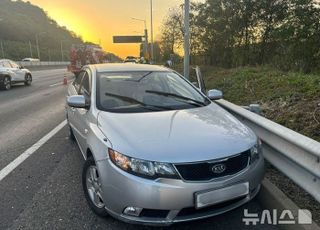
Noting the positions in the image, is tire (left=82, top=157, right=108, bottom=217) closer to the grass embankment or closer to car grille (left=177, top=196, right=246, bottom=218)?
car grille (left=177, top=196, right=246, bottom=218)

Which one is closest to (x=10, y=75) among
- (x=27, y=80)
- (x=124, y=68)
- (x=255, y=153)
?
(x=27, y=80)

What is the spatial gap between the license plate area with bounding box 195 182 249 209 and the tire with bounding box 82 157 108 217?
1057mm

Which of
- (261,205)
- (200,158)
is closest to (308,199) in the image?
(261,205)

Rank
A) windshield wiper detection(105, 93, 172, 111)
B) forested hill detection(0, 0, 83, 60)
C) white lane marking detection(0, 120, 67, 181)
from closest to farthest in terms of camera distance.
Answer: windshield wiper detection(105, 93, 172, 111) → white lane marking detection(0, 120, 67, 181) → forested hill detection(0, 0, 83, 60)

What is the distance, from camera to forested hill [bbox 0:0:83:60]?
105m

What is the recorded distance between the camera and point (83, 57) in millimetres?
30703

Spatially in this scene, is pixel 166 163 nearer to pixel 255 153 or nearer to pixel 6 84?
pixel 255 153

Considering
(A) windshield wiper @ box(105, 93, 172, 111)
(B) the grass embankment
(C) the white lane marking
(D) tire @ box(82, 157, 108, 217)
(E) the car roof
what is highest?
(E) the car roof

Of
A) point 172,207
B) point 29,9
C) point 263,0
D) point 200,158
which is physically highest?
point 29,9

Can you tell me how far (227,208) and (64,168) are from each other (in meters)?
2.86

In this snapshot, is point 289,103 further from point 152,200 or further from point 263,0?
point 263,0

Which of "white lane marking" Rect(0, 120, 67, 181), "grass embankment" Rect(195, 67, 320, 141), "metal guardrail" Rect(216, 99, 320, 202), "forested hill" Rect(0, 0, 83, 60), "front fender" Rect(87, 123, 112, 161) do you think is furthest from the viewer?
"forested hill" Rect(0, 0, 83, 60)

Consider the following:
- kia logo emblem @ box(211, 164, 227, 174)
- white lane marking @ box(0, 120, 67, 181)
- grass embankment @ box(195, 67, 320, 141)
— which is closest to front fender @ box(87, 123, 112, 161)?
kia logo emblem @ box(211, 164, 227, 174)

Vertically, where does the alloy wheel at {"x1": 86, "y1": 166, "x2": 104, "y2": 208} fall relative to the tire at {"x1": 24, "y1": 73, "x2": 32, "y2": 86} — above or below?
above
